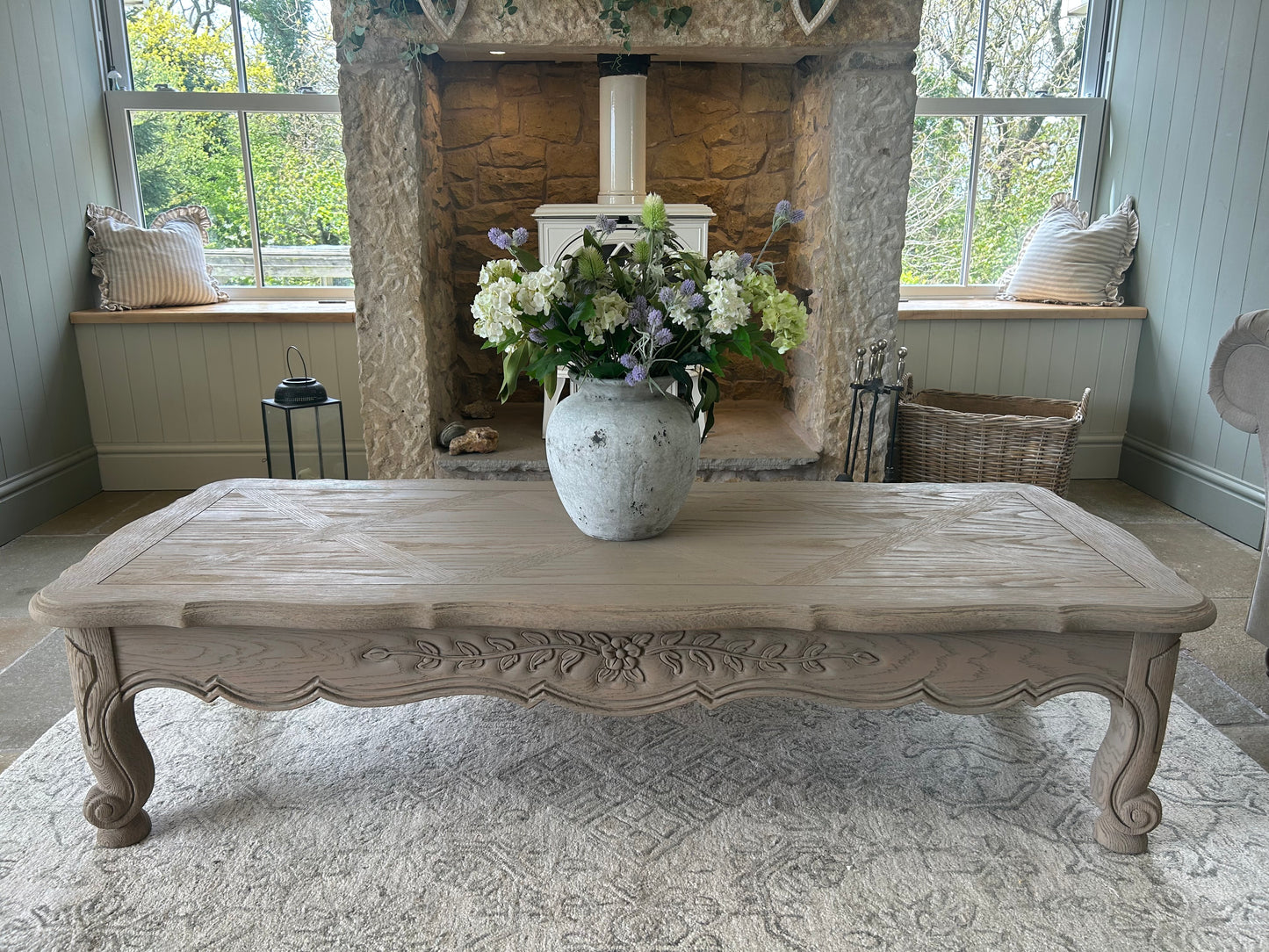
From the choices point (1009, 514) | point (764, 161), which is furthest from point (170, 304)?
point (1009, 514)

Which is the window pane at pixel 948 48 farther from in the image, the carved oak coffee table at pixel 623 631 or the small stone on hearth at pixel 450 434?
the carved oak coffee table at pixel 623 631

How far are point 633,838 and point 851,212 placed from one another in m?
2.15

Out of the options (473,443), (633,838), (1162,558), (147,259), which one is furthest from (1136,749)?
(147,259)

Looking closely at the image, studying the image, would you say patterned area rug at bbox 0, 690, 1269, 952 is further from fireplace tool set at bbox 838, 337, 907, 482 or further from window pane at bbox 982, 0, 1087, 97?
window pane at bbox 982, 0, 1087, 97

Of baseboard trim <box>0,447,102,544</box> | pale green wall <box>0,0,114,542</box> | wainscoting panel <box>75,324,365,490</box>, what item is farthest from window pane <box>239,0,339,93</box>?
baseboard trim <box>0,447,102,544</box>

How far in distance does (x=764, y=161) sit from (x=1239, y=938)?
9.77 ft

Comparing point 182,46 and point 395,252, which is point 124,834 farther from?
point 182,46

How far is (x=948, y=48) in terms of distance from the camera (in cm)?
388

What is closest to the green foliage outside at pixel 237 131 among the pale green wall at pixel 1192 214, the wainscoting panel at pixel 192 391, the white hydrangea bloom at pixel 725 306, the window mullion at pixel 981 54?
the wainscoting panel at pixel 192 391

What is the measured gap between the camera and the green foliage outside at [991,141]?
3.87 m

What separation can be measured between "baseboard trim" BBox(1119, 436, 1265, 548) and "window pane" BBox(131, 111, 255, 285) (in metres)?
3.95

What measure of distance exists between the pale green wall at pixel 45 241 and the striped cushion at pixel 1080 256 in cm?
396

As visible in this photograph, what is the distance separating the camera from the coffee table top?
4.62ft

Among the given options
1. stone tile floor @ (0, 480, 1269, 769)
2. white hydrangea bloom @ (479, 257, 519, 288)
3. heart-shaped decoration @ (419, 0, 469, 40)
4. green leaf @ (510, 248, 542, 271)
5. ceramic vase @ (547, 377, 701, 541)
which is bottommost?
stone tile floor @ (0, 480, 1269, 769)
